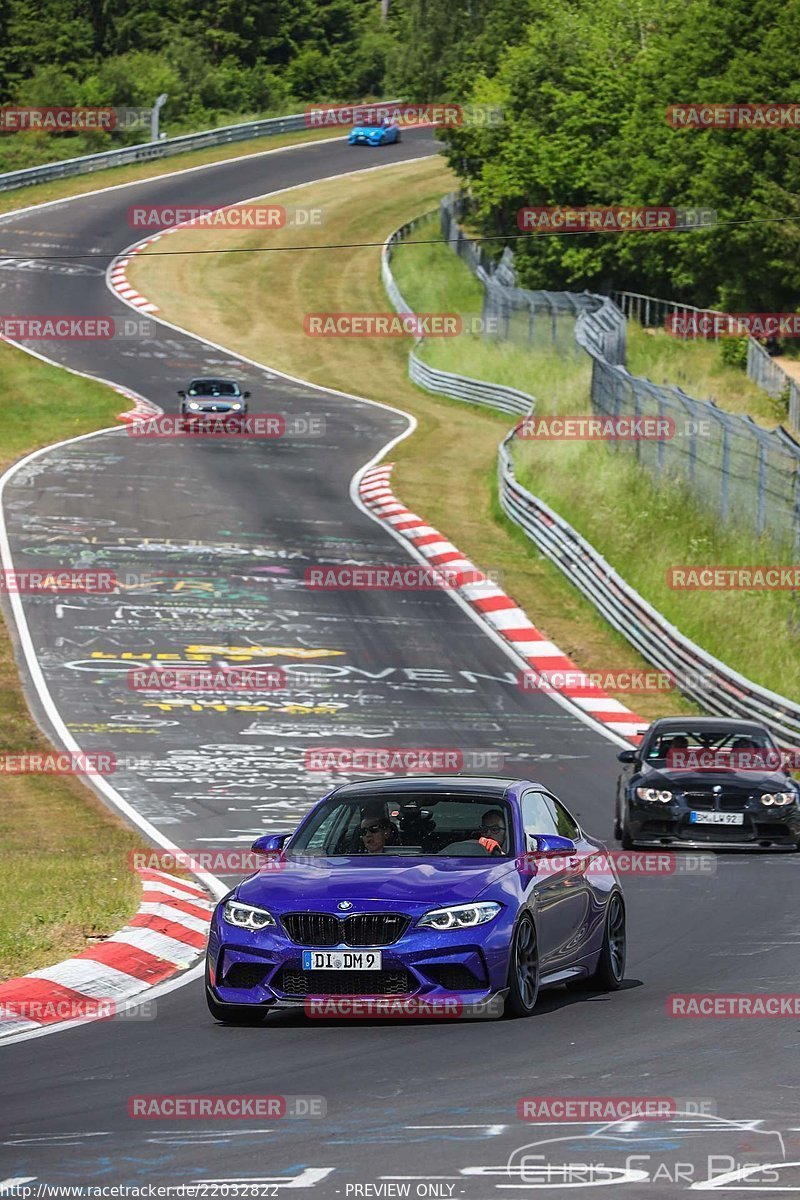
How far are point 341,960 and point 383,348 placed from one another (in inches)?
2275

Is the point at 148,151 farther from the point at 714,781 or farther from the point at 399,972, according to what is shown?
the point at 399,972

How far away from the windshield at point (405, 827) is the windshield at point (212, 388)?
4060 cm

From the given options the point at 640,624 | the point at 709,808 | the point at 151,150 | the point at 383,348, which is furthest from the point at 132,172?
the point at 709,808

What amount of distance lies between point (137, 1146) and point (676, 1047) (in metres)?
3.18

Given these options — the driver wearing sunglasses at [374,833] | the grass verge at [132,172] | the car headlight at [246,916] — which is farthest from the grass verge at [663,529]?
the grass verge at [132,172]

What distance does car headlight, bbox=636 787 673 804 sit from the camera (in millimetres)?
19516

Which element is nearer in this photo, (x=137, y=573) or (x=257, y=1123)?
(x=257, y=1123)

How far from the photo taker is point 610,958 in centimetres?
1205

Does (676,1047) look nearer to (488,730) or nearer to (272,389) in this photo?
(488,730)

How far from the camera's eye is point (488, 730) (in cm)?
2650

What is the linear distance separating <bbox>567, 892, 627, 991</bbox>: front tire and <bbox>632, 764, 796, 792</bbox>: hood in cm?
729

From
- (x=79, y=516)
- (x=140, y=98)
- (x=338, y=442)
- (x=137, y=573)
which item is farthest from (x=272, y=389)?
(x=140, y=98)

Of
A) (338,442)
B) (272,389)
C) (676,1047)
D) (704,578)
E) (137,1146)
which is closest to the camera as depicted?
(137,1146)

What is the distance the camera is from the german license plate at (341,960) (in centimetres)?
1027
